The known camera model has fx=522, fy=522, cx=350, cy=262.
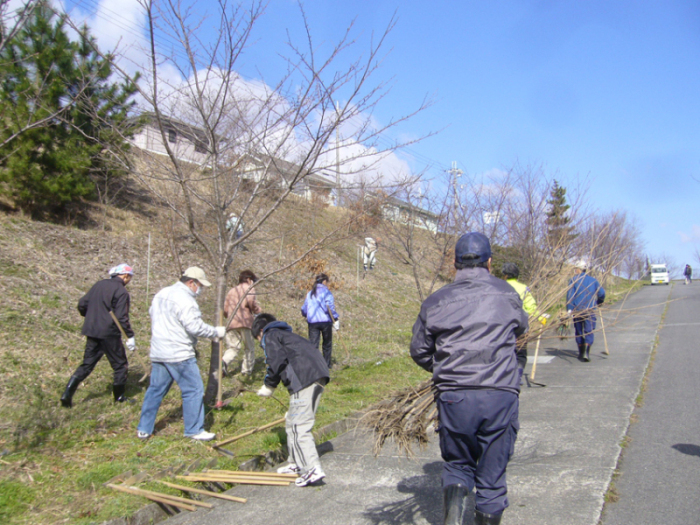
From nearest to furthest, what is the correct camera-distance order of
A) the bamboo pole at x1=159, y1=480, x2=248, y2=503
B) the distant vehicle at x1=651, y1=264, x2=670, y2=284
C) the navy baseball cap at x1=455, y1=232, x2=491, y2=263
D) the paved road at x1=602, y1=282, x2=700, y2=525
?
the navy baseball cap at x1=455, y1=232, x2=491, y2=263 < the paved road at x1=602, y1=282, x2=700, y2=525 < the bamboo pole at x1=159, y1=480, x2=248, y2=503 < the distant vehicle at x1=651, y1=264, x2=670, y2=284

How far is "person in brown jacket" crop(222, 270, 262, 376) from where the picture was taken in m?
8.41

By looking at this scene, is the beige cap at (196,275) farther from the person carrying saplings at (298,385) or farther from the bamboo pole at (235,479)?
the bamboo pole at (235,479)

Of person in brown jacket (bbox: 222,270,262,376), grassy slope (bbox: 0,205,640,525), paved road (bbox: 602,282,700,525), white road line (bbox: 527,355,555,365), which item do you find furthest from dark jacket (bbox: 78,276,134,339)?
white road line (bbox: 527,355,555,365)

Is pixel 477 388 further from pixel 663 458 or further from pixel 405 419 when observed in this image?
pixel 663 458

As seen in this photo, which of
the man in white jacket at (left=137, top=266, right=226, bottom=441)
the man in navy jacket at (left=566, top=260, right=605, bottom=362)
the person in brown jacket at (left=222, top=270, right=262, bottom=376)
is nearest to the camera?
the man in white jacket at (left=137, top=266, right=226, bottom=441)

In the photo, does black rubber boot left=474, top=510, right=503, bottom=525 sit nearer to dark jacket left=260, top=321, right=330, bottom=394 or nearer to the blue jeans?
dark jacket left=260, top=321, right=330, bottom=394

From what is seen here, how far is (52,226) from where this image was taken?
39.8ft

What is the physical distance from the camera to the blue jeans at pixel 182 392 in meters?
5.37

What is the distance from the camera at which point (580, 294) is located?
7.65 metres

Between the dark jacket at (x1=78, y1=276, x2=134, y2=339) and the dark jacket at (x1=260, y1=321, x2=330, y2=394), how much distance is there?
8.70ft

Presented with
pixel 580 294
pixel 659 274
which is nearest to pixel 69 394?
pixel 580 294

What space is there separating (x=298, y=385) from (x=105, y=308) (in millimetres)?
3245

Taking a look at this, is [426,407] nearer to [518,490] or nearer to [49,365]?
[518,490]

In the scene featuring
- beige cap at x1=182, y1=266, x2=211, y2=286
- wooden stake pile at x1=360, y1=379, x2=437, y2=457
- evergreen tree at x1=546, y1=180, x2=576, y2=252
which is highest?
evergreen tree at x1=546, y1=180, x2=576, y2=252
